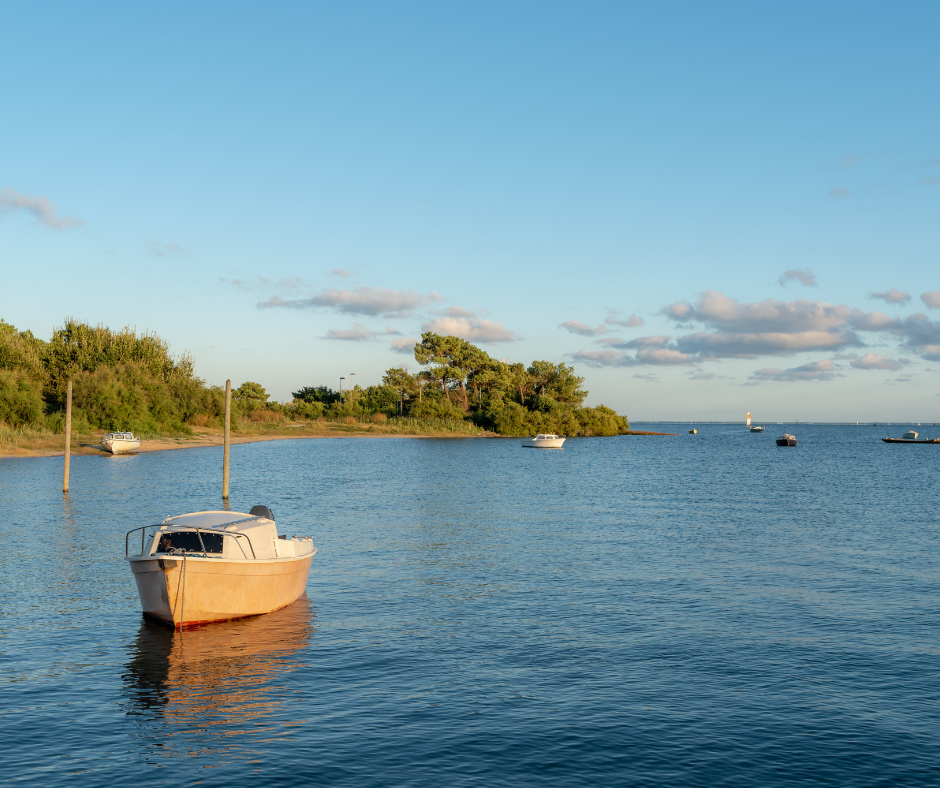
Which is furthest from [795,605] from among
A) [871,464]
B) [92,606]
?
[871,464]

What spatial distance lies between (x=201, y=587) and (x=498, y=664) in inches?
300

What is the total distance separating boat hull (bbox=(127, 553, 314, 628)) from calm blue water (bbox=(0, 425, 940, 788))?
53cm

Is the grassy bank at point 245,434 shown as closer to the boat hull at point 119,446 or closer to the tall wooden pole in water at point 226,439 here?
the boat hull at point 119,446

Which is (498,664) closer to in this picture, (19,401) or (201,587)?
(201,587)

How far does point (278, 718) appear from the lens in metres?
14.2

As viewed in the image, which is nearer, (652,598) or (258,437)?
(652,598)

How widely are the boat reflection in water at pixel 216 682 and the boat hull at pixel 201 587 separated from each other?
414 mm

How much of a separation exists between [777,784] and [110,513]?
38271 mm

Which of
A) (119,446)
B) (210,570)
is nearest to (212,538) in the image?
(210,570)

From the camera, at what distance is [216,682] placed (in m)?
16.1

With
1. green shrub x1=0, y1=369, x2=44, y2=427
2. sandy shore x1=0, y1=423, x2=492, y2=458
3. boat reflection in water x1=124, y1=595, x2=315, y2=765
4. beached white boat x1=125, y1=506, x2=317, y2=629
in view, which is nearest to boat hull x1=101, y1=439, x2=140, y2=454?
sandy shore x1=0, y1=423, x2=492, y2=458

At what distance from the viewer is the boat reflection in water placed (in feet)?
44.0

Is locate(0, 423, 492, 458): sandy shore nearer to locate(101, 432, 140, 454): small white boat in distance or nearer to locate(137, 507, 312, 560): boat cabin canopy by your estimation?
locate(101, 432, 140, 454): small white boat in distance

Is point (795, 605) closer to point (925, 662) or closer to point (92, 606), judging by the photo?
point (925, 662)
